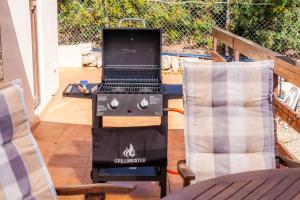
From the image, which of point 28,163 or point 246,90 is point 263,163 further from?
point 28,163

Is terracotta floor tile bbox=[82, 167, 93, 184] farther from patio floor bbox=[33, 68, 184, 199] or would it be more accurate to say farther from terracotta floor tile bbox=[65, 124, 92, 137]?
terracotta floor tile bbox=[65, 124, 92, 137]

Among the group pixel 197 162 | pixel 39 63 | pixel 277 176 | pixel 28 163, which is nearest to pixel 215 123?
pixel 197 162

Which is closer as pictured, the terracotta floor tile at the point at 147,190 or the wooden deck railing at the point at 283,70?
the wooden deck railing at the point at 283,70

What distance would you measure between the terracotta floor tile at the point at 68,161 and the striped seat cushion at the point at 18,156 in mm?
2043

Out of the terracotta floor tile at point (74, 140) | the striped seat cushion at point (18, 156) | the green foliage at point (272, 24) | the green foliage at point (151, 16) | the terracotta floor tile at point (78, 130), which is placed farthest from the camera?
the green foliage at point (151, 16)

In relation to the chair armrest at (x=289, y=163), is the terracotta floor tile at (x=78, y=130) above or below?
below

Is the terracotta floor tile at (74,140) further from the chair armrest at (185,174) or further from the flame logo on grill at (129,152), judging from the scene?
the chair armrest at (185,174)

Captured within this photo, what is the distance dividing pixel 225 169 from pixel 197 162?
0.18 meters

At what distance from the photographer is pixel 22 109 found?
246 centimetres

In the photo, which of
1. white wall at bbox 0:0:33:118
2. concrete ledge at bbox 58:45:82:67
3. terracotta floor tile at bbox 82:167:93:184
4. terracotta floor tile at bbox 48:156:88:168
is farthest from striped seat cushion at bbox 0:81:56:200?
concrete ledge at bbox 58:45:82:67

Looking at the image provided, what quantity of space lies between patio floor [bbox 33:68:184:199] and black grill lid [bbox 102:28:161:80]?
94 centimetres

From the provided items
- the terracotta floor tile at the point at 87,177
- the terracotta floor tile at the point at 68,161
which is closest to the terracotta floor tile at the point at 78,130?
the terracotta floor tile at the point at 68,161

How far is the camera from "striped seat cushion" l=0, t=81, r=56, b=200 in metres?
2.32

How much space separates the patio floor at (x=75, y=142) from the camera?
4.14 m
